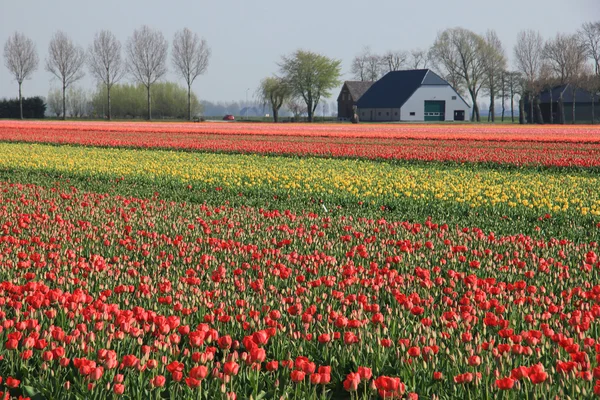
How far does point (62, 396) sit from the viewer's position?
12.6ft

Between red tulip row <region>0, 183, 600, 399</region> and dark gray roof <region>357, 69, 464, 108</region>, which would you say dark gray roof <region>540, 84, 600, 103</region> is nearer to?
dark gray roof <region>357, 69, 464, 108</region>

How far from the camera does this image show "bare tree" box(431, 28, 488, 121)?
91188 mm

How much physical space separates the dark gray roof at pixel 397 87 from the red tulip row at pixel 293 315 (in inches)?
3147

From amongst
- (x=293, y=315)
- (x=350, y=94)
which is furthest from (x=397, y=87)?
(x=293, y=315)

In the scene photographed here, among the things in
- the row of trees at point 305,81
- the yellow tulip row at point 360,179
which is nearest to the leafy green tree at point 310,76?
the row of trees at point 305,81

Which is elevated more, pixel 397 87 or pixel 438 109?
pixel 397 87

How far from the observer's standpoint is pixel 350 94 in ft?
327

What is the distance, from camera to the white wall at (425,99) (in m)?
86.6

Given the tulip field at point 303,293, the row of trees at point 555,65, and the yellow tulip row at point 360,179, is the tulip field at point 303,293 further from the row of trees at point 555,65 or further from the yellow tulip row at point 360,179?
the row of trees at point 555,65

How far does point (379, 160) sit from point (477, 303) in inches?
687

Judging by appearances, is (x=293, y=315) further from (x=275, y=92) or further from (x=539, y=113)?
(x=275, y=92)

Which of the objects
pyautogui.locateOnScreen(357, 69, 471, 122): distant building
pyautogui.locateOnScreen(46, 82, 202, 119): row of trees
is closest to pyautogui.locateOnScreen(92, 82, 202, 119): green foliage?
pyautogui.locateOnScreen(46, 82, 202, 119): row of trees

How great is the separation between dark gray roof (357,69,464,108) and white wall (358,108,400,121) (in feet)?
1.72

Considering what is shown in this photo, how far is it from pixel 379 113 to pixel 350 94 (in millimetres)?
10960
